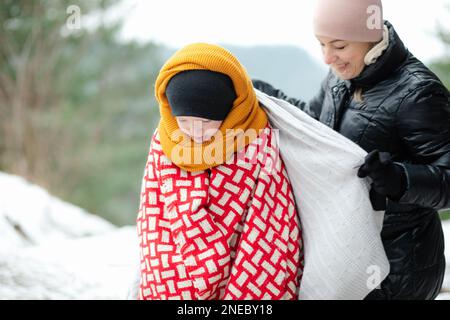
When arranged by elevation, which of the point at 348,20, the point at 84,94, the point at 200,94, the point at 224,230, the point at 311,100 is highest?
the point at 348,20

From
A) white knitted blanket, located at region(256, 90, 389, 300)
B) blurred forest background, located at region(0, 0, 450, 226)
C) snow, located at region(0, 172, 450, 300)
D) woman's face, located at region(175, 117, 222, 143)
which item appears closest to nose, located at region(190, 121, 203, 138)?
woman's face, located at region(175, 117, 222, 143)

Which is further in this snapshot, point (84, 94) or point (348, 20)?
point (84, 94)

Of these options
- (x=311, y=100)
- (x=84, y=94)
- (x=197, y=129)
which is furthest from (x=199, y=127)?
(x=84, y=94)

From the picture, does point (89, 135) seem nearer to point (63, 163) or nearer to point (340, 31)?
point (63, 163)

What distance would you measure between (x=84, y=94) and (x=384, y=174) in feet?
28.6

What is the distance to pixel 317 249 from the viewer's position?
3.89ft

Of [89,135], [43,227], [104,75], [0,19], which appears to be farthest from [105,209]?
[43,227]

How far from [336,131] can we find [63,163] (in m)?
7.92

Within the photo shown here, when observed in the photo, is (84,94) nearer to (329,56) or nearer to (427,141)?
(329,56)

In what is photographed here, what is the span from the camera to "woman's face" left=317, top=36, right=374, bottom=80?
49.1 inches

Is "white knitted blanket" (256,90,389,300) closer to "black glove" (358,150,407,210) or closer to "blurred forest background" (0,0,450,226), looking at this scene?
"black glove" (358,150,407,210)

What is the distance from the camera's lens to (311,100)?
5.21ft

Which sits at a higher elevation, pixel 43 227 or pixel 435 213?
pixel 435 213

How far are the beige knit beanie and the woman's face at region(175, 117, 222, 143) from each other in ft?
1.10
